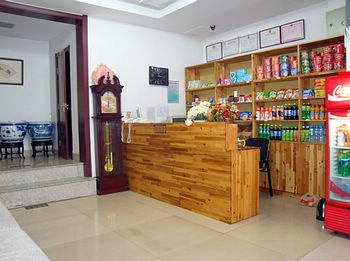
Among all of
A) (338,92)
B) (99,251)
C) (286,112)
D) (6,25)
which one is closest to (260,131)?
(286,112)

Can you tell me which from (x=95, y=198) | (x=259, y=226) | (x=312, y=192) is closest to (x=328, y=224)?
(x=259, y=226)

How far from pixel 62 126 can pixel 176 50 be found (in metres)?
2.86

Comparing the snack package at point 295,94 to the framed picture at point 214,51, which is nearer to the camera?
the snack package at point 295,94

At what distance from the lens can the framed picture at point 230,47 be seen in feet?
18.9

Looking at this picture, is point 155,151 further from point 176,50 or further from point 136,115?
point 176,50

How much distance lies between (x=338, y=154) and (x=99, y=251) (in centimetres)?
270

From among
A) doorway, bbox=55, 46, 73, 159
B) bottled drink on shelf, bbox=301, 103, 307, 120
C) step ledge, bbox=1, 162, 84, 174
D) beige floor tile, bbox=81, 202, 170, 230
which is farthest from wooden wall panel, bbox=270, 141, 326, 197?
doorway, bbox=55, 46, 73, 159

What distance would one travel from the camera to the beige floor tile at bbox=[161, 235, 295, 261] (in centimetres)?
258

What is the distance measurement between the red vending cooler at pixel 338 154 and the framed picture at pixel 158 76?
3332 mm

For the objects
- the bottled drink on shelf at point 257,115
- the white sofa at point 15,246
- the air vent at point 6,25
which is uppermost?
the air vent at point 6,25

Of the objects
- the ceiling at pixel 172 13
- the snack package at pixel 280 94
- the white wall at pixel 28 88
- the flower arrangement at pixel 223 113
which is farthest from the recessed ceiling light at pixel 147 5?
the white wall at pixel 28 88

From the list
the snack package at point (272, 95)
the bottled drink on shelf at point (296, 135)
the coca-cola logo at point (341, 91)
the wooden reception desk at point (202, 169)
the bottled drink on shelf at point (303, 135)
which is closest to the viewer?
the coca-cola logo at point (341, 91)

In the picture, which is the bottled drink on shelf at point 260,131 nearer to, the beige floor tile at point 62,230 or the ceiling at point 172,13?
the ceiling at point 172,13

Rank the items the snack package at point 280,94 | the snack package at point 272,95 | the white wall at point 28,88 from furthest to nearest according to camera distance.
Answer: the white wall at point 28,88, the snack package at point 272,95, the snack package at point 280,94
